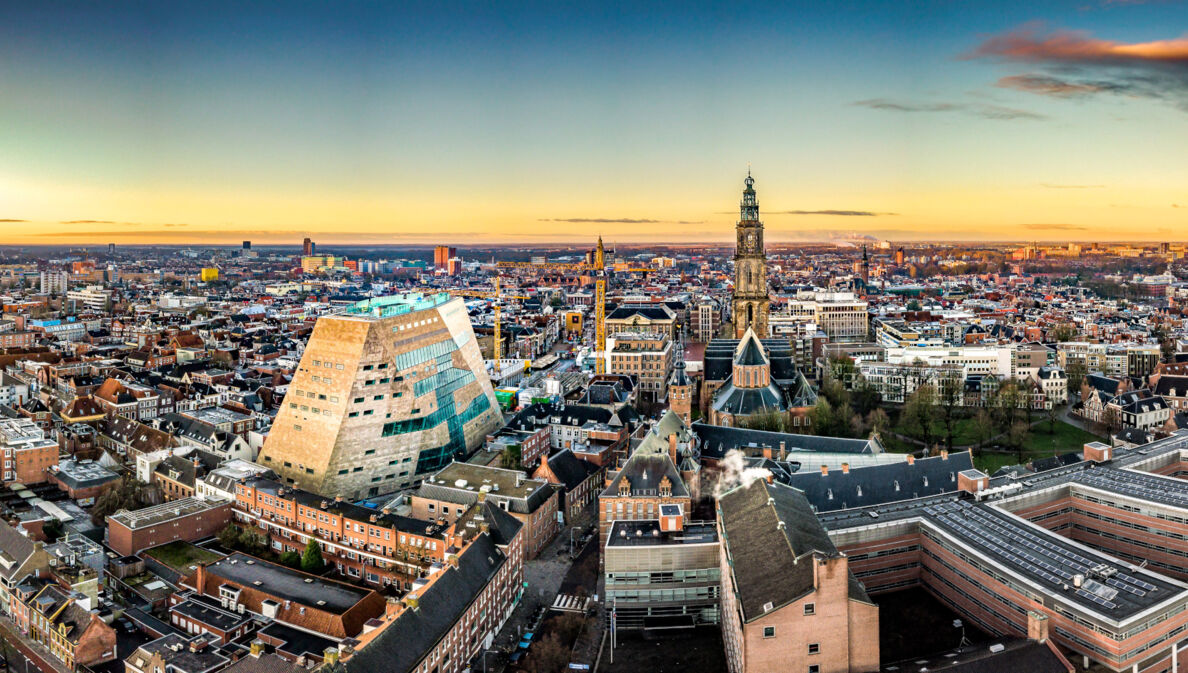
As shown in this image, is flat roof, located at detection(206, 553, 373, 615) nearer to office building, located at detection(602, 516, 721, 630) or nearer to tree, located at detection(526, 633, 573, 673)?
tree, located at detection(526, 633, 573, 673)

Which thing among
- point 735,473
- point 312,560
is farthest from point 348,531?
point 735,473

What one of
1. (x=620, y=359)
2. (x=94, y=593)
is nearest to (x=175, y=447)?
(x=94, y=593)

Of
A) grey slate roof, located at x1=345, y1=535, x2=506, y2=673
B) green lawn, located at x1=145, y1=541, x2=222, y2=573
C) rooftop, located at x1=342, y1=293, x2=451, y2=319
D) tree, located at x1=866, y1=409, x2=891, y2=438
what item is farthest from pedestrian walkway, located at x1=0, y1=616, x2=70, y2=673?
tree, located at x1=866, y1=409, x2=891, y2=438

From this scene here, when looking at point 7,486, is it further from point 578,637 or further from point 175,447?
point 578,637

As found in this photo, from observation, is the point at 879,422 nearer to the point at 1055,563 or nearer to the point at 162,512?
the point at 1055,563

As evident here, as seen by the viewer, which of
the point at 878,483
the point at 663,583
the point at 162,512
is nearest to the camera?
the point at 663,583

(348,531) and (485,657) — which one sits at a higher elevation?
(348,531)

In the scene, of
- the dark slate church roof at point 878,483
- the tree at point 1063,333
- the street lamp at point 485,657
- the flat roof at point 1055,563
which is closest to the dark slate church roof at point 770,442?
the dark slate church roof at point 878,483
